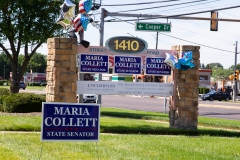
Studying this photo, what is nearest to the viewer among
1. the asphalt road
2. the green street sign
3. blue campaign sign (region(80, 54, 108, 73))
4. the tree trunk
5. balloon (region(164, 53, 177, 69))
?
blue campaign sign (region(80, 54, 108, 73))

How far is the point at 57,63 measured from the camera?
559 inches

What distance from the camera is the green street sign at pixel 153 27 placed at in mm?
21125

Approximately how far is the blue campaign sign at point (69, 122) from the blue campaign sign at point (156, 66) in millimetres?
7713

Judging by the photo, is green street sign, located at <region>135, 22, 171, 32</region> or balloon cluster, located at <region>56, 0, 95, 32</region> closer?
balloon cluster, located at <region>56, 0, 95, 32</region>

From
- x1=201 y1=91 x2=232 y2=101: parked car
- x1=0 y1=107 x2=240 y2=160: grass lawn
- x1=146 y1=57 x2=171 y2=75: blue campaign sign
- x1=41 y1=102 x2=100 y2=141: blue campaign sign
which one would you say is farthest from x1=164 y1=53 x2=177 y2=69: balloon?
x1=201 y1=91 x2=232 y2=101: parked car

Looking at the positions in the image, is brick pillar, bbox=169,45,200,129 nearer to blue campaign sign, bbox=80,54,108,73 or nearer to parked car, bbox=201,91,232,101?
blue campaign sign, bbox=80,54,108,73

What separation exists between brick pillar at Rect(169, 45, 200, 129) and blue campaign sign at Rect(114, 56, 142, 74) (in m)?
1.40

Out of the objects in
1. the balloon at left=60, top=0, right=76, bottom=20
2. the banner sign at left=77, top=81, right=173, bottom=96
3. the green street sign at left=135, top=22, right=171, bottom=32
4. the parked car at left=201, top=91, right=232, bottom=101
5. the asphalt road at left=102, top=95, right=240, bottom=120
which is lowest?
the asphalt road at left=102, top=95, right=240, bottom=120

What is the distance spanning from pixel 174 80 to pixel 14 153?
7.85 m

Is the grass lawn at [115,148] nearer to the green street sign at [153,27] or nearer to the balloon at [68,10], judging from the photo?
the balloon at [68,10]

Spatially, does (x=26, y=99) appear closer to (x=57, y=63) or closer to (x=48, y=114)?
(x=57, y=63)

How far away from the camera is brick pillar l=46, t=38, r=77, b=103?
46.5 feet

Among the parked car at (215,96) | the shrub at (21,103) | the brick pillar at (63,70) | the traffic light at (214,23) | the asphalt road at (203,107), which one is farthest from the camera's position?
the parked car at (215,96)

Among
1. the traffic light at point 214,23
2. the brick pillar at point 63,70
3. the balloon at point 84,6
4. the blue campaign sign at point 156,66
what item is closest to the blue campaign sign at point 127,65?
the blue campaign sign at point 156,66
